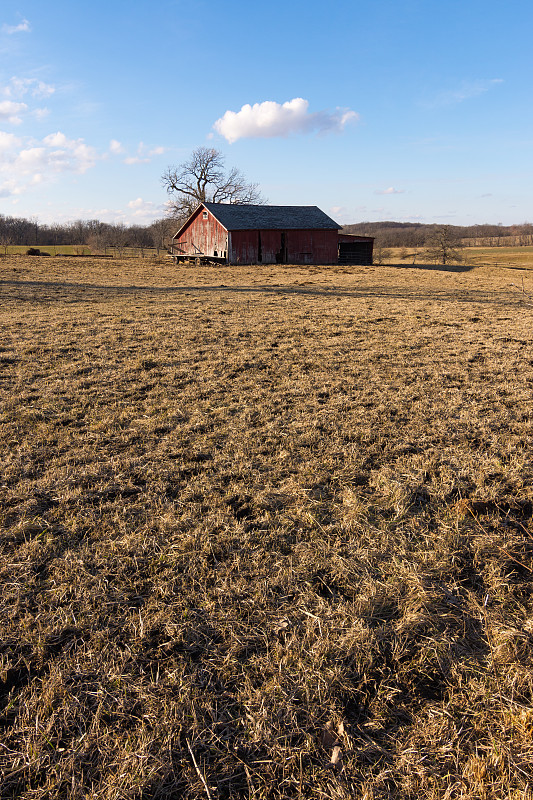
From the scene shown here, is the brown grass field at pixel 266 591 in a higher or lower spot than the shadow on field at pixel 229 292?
lower

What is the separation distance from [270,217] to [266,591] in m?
37.9

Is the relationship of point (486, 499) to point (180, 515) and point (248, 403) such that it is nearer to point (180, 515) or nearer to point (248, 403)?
point (180, 515)

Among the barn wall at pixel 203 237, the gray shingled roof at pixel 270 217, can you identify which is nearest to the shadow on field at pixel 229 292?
the barn wall at pixel 203 237

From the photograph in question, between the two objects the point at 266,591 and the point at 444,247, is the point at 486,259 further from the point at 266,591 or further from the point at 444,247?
the point at 266,591

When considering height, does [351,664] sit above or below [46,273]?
below

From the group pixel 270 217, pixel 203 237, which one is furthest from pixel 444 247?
pixel 203 237

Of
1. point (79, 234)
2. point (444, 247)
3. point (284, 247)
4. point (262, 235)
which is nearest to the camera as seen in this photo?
point (262, 235)

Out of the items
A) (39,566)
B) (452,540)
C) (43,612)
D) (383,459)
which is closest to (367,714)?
(452,540)

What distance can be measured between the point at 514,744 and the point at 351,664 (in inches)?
A: 27.8

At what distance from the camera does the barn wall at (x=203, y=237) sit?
1384 inches

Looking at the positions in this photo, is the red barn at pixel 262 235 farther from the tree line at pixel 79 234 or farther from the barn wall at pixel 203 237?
the tree line at pixel 79 234

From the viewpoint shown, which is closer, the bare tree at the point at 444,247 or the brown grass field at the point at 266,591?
the brown grass field at the point at 266,591

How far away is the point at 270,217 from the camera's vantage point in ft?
121

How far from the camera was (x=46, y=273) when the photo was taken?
26344 mm
